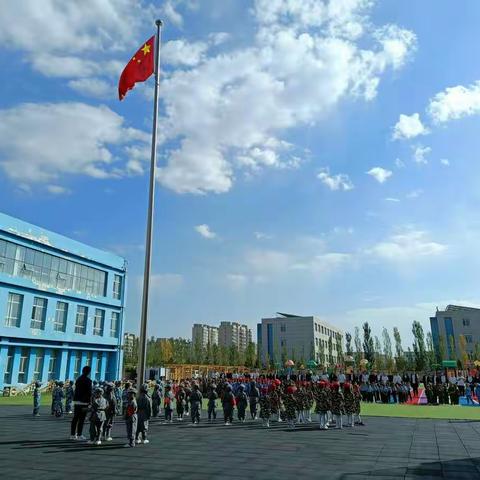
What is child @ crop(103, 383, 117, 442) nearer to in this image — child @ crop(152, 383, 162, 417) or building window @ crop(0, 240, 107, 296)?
child @ crop(152, 383, 162, 417)

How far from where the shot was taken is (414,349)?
229ft

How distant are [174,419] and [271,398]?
464 cm

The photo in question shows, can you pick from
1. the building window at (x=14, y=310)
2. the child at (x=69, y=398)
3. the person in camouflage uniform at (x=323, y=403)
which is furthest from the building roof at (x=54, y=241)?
the person in camouflage uniform at (x=323, y=403)

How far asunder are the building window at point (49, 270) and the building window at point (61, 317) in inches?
63.1

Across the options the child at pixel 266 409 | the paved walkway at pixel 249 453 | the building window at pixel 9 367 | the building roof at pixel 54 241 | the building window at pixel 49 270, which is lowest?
the paved walkway at pixel 249 453

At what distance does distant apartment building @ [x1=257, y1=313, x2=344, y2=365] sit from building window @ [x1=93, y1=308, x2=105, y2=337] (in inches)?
1889

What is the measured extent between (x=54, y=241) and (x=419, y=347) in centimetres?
5663

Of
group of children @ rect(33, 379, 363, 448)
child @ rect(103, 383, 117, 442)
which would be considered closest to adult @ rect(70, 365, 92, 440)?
group of children @ rect(33, 379, 363, 448)

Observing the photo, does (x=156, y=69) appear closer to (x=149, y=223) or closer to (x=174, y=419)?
(x=149, y=223)

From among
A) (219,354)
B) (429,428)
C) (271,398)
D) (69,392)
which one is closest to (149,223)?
(271,398)

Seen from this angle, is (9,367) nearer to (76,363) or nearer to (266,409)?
(76,363)

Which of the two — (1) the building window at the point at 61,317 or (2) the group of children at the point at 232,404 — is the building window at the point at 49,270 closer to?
(1) the building window at the point at 61,317

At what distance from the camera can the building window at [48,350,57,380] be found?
120ft

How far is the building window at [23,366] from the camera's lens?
33753 mm
